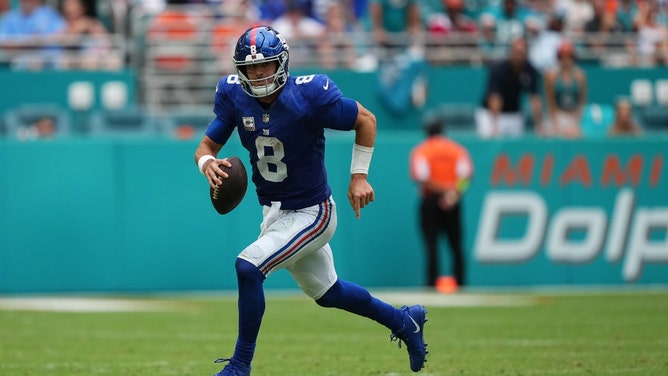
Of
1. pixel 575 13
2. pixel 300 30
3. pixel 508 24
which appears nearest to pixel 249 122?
pixel 300 30

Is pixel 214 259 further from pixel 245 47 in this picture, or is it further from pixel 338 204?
pixel 245 47

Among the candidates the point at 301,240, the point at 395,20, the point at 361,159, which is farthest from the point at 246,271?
the point at 395,20

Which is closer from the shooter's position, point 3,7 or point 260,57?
point 260,57

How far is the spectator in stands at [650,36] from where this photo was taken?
690 inches

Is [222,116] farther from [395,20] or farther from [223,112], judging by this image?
[395,20]

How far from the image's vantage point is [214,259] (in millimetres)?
14516

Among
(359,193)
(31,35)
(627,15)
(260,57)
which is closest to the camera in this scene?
(260,57)

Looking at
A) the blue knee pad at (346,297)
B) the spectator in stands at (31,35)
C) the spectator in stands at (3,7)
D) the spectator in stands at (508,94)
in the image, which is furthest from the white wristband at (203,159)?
the spectator in stands at (3,7)

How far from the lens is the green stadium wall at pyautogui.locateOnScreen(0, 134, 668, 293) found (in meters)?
14.2

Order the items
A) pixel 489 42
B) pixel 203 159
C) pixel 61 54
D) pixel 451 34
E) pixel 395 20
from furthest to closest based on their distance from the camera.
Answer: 1. pixel 395 20
2. pixel 489 42
3. pixel 451 34
4. pixel 61 54
5. pixel 203 159

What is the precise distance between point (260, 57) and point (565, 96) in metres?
9.92

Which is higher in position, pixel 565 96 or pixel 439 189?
pixel 565 96

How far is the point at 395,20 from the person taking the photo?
17.3 m

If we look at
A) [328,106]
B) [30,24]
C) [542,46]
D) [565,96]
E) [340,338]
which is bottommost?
[340,338]
